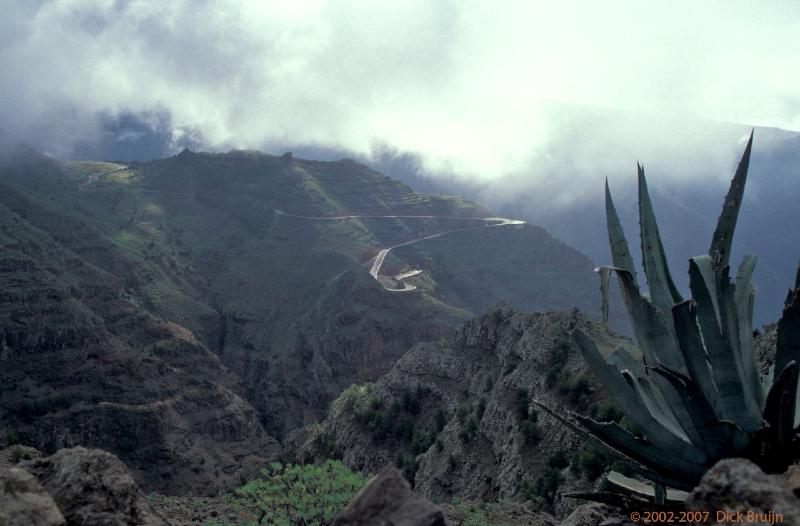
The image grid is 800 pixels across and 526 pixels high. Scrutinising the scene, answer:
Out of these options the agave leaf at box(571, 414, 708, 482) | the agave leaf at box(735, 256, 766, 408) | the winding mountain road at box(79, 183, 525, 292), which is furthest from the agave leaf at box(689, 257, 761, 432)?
the winding mountain road at box(79, 183, 525, 292)

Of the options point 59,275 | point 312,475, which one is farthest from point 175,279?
point 312,475

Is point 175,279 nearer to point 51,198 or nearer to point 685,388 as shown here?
point 51,198

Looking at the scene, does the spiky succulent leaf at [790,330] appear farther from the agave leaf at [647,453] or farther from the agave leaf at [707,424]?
the agave leaf at [647,453]

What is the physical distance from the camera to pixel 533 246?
→ 283ft

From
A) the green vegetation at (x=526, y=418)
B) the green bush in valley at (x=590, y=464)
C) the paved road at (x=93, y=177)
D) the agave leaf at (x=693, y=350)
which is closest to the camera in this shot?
the agave leaf at (x=693, y=350)

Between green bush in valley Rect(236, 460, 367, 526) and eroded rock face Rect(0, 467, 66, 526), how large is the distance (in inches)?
110

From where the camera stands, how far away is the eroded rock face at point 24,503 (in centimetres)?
348

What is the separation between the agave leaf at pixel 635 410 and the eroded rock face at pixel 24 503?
3378 mm

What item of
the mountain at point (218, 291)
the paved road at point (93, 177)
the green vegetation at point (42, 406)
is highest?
the paved road at point (93, 177)

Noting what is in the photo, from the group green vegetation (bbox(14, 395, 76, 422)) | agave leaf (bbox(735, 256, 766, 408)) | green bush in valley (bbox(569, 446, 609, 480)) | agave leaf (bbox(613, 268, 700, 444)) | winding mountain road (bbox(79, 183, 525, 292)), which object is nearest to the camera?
agave leaf (bbox(735, 256, 766, 408))

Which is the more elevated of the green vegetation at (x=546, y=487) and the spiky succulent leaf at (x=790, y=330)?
the spiky succulent leaf at (x=790, y=330)

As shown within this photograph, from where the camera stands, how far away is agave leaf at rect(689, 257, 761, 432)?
14.4 ft

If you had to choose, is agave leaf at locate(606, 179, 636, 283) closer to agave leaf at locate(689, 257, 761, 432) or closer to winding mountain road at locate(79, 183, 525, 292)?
agave leaf at locate(689, 257, 761, 432)

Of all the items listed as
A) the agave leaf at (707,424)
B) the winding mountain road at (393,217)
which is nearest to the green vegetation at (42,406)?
the winding mountain road at (393,217)
